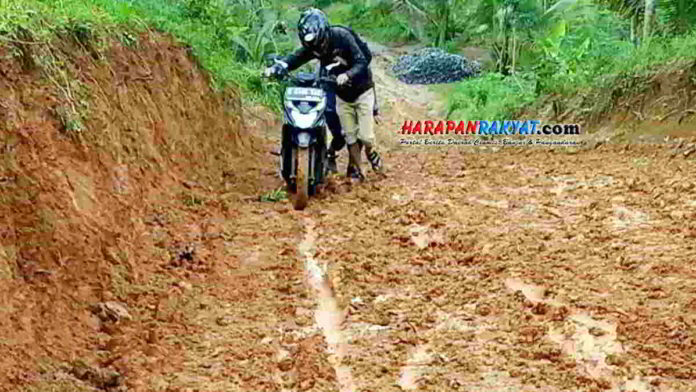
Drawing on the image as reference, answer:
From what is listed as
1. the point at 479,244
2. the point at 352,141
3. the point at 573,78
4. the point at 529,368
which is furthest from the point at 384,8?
the point at 529,368

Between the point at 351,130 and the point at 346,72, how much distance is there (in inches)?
34.1

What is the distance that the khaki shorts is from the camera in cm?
869

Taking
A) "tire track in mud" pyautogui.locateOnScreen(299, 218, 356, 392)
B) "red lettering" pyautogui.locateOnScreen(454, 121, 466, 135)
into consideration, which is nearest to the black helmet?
"tire track in mud" pyautogui.locateOnScreen(299, 218, 356, 392)

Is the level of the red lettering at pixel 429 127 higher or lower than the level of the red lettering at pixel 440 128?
lower

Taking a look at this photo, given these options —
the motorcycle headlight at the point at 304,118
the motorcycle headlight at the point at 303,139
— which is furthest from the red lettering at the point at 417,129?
the motorcycle headlight at the point at 303,139

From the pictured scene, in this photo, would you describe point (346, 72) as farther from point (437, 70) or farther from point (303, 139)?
point (437, 70)

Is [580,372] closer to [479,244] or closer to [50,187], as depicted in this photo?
[479,244]

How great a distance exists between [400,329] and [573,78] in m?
9.90

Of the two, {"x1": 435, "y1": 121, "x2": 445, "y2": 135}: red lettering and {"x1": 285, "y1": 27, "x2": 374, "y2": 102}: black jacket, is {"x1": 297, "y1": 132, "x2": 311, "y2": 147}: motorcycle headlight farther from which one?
{"x1": 435, "y1": 121, "x2": 445, "y2": 135}: red lettering

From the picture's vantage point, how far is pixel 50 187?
435 centimetres

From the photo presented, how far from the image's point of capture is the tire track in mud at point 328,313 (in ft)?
12.4

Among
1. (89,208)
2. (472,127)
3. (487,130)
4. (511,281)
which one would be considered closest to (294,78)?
(89,208)

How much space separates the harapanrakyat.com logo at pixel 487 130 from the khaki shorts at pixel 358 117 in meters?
4.22

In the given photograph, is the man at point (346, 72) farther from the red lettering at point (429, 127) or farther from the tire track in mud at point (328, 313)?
the red lettering at point (429, 127)
